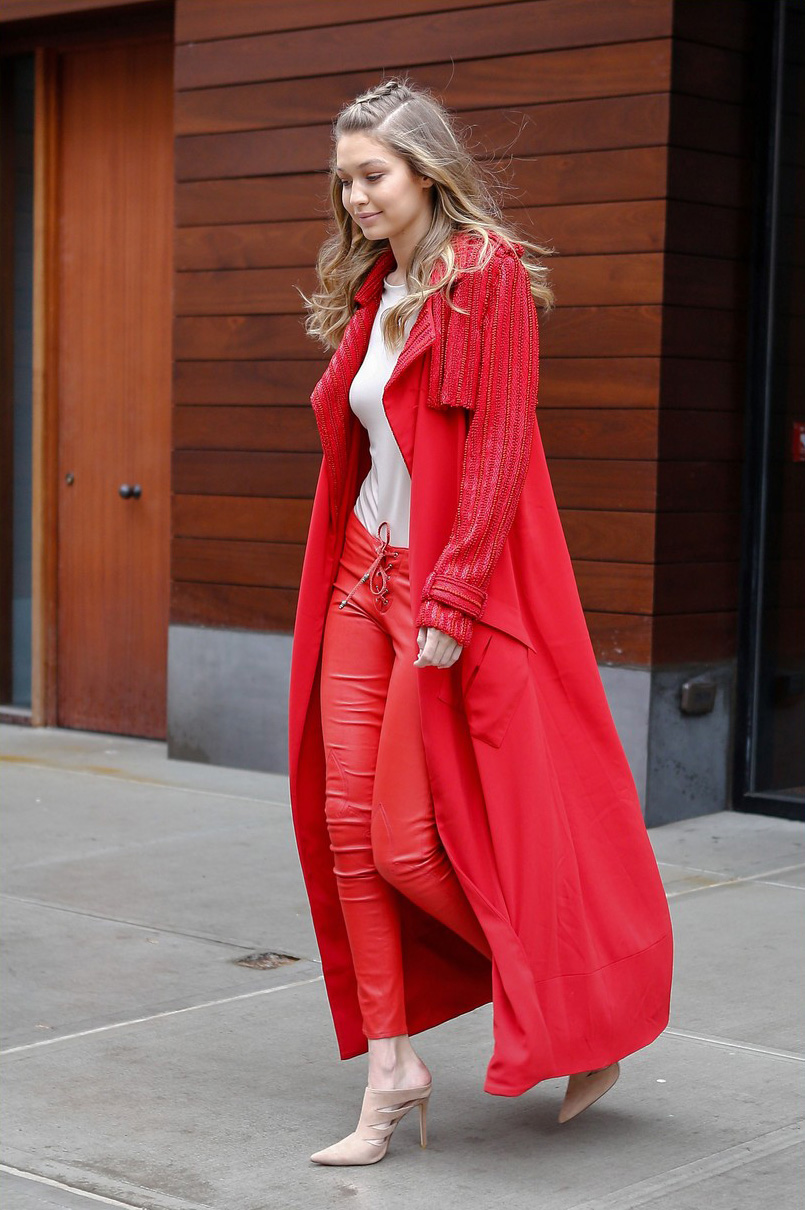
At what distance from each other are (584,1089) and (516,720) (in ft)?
2.60

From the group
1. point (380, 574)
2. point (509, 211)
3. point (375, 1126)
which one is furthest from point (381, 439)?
point (509, 211)

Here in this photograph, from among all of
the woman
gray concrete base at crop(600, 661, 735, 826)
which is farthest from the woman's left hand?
gray concrete base at crop(600, 661, 735, 826)

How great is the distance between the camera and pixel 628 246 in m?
6.37

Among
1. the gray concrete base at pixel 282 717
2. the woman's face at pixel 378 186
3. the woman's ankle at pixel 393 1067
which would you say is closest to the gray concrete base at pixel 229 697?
the gray concrete base at pixel 282 717

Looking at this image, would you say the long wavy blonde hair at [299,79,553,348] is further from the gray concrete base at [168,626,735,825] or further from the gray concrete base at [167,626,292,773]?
the gray concrete base at [167,626,292,773]

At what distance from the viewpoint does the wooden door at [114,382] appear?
8.40 meters

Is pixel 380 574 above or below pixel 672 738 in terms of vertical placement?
above

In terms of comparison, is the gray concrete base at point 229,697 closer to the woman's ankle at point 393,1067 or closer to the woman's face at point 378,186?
the woman's ankle at point 393,1067

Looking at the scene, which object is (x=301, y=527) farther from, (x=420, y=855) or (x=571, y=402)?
(x=420, y=855)

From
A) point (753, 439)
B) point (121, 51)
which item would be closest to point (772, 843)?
point (753, 439)

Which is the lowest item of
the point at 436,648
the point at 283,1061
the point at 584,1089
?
the point at 283,1061

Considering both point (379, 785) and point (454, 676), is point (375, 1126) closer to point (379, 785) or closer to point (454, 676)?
point (379, 785)

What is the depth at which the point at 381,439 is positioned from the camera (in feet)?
11.3

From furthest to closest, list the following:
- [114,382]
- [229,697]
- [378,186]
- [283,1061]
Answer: [114,382] → [229,697] → [283,1061] → [378,186]
